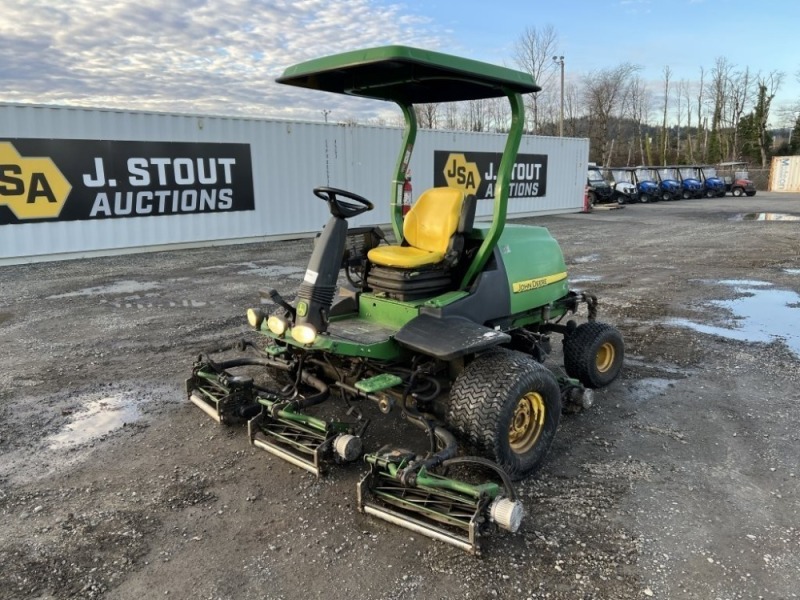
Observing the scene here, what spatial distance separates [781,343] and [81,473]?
618cm

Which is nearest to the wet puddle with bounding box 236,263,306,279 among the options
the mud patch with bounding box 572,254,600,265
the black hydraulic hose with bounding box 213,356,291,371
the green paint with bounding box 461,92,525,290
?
the mud patch with bounding box 572,254,600,265

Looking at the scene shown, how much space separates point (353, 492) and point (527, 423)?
1110mm

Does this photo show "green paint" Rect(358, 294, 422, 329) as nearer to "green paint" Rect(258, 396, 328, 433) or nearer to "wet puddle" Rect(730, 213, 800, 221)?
"green paint" Rect(258, 396, 328, 433)

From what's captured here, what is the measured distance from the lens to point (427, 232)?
4074 mm

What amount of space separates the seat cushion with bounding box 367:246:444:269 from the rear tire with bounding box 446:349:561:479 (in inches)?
28.3

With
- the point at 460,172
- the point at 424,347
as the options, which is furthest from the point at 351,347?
the point at 460,172

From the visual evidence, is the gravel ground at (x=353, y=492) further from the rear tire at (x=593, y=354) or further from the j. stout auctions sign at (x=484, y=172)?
the j. stout auctions sign at (x=484, y=172)

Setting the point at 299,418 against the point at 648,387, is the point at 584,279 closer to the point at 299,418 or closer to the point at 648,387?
the point at 648,387

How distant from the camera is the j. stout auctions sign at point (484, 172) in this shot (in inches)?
687

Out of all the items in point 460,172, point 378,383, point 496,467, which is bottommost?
point 496,467

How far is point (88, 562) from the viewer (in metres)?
2.63

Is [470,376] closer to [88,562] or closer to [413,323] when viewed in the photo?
[413,323]

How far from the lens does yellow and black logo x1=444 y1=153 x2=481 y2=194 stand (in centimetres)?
1755

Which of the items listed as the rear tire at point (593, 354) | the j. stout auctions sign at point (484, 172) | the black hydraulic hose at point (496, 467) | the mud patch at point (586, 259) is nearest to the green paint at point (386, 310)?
the black hydraulic hose at point (496, 467)
